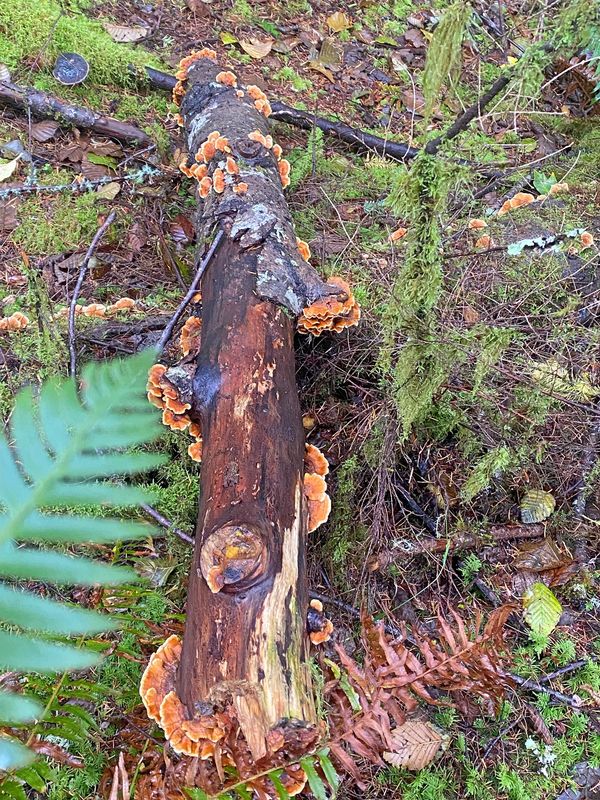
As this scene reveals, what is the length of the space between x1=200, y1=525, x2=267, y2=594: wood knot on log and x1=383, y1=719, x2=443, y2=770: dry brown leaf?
1.11 meters

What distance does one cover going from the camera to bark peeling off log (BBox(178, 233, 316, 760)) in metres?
2.18

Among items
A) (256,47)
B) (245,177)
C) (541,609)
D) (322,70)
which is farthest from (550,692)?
(256,47)

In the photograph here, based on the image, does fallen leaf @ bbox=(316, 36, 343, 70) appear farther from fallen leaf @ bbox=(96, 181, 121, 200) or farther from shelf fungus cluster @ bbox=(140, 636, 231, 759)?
shelf fungus cluster @ bbox=(140, 636, 231, 759)

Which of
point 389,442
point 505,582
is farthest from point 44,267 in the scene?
point 505,582

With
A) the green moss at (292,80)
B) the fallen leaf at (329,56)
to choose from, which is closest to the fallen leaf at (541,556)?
the green moss at (292,80)

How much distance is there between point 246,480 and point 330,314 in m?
1.21

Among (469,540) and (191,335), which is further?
(191,335)

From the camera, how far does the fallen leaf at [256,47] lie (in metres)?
6.56

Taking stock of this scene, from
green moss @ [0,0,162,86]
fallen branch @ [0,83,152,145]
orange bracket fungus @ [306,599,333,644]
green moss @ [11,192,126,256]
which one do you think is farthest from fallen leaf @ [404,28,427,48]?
orange bracket fungus @ [306,599,333,644]

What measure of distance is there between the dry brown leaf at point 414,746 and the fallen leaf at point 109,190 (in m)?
4.48

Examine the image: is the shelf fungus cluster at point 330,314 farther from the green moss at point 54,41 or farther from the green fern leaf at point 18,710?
the green moss at point 54,41

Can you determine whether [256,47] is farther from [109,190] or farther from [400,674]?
[400,674]

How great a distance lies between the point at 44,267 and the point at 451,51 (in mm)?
3573

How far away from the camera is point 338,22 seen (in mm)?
7199
